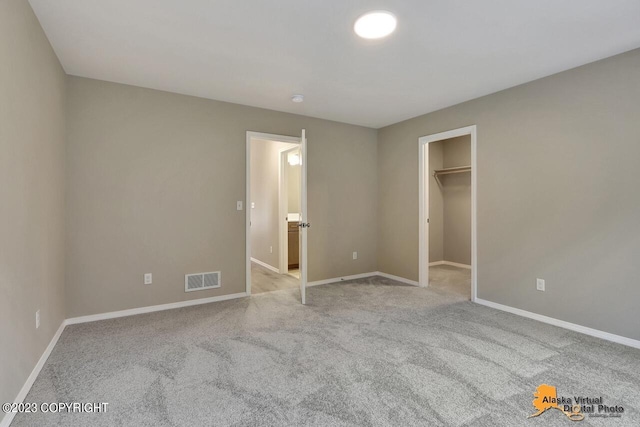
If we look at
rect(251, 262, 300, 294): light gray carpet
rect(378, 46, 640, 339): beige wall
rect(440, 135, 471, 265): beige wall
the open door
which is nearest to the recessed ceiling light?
the open door

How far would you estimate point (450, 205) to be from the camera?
627 centimetres

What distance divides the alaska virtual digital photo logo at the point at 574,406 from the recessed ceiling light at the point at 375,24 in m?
2.61

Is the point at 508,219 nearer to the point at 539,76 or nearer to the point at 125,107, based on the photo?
the point at 539,76

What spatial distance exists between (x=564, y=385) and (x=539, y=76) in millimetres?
2789

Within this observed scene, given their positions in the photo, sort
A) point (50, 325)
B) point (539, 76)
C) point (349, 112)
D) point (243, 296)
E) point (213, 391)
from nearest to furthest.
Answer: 1. point (213, 391)
2. point (50, 325)
3. point (539, 76)
4. point (243, 296)
5. point (349, 112)

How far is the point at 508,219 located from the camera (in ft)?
11.4

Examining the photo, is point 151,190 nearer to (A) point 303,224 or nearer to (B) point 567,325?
(A) point 303,224

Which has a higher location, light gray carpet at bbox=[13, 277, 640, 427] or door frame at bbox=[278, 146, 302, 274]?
door frame at bbox=[278, 146, 302, 274]

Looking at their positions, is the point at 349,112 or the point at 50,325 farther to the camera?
the point at 349,112

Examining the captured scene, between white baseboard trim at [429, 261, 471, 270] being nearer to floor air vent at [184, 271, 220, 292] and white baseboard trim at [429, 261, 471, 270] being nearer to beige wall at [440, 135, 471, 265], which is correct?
beige wall at [440, 135, 471, 265]

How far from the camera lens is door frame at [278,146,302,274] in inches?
215

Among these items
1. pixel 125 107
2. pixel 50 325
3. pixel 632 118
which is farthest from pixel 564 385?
pixel 125 107

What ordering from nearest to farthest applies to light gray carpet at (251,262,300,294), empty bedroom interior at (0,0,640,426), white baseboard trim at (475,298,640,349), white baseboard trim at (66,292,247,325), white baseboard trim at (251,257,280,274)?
empty bedroom interior at (0,0,640,426) → white baseboard trim at (475,298,640,349) → white baseboard trim at (66,292,247,325) → light gray carpet at (251,262,300,294) → white baseboard trim at (251,257,280,274)

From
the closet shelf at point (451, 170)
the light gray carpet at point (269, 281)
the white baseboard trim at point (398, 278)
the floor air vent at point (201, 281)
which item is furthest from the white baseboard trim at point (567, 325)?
the floor air vent at point (201, 281)
